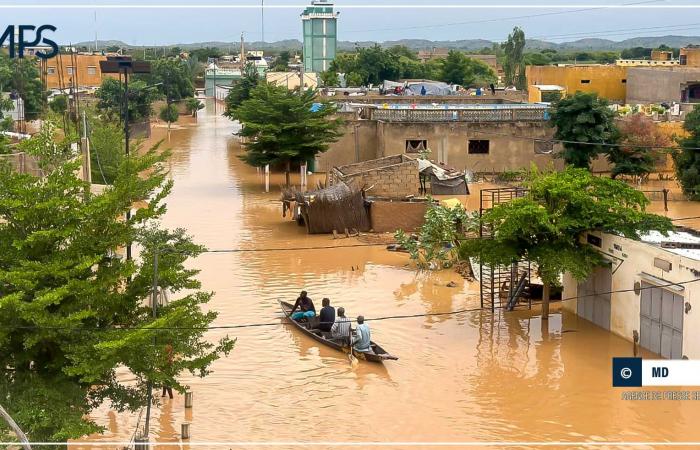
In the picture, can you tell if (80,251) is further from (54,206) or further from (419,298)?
(419,298)

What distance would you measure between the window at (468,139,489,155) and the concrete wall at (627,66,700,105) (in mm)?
16443

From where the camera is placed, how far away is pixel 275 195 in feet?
122

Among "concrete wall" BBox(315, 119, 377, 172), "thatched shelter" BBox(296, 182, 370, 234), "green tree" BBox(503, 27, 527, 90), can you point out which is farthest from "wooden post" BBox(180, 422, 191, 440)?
"green tree" BBox(503, 27, 527, 90)

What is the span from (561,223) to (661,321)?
2451 millimetres

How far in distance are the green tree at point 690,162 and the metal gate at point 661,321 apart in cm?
1643

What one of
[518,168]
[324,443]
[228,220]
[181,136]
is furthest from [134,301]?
[181,136]

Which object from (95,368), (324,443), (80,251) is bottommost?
(324,443)

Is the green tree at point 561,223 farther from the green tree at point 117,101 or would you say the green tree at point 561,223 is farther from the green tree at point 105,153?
the green tree at point 117,101

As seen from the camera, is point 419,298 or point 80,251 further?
point 419,298

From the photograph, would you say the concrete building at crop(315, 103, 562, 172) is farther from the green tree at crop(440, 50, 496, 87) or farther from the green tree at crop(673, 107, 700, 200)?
the green tree at crop(440, 50, 496, 87)

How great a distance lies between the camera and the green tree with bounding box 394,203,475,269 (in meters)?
24.5

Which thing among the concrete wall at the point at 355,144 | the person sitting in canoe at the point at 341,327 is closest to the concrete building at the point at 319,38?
the concrete wall at the point at 355,144

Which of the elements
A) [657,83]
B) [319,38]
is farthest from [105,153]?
[319,38]

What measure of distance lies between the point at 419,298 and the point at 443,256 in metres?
2.68
